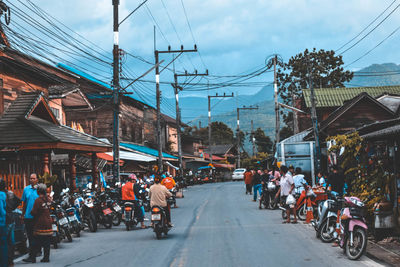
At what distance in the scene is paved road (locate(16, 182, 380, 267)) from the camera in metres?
9.41

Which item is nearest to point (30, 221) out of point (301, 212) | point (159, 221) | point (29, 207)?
point (29, 207)

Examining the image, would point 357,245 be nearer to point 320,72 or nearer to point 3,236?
point 3,236

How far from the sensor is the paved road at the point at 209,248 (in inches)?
371

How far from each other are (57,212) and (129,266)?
4.11 meters

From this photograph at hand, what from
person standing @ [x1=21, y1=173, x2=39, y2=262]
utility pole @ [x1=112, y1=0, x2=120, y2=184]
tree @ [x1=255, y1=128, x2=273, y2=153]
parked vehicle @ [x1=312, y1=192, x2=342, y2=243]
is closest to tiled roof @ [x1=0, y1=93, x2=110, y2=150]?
utility pole @ [x1=112, y1=0, x2=120, y2=184]

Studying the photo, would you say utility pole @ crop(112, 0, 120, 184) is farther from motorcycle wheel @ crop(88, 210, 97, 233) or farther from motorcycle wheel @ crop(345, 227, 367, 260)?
motorcycle wheel @ crop(345, 227, 367, 260)

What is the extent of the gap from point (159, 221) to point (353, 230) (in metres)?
5.54

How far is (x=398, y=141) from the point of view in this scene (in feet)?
41.5

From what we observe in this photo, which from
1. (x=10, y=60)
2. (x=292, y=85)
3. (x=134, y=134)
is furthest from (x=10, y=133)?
(x=292, y=85)

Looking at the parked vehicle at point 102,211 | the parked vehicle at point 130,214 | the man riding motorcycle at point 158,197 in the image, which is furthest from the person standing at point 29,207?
the parked vehicle at point 102,211

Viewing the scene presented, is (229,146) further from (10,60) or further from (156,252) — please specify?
(156,252)

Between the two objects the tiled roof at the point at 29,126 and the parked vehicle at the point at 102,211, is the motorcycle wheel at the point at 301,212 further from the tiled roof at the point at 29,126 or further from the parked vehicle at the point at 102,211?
the tiled roof at the point at 29,126

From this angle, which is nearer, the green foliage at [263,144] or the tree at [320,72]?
the tree at [320,72]

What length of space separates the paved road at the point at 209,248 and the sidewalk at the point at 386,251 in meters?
0.28
